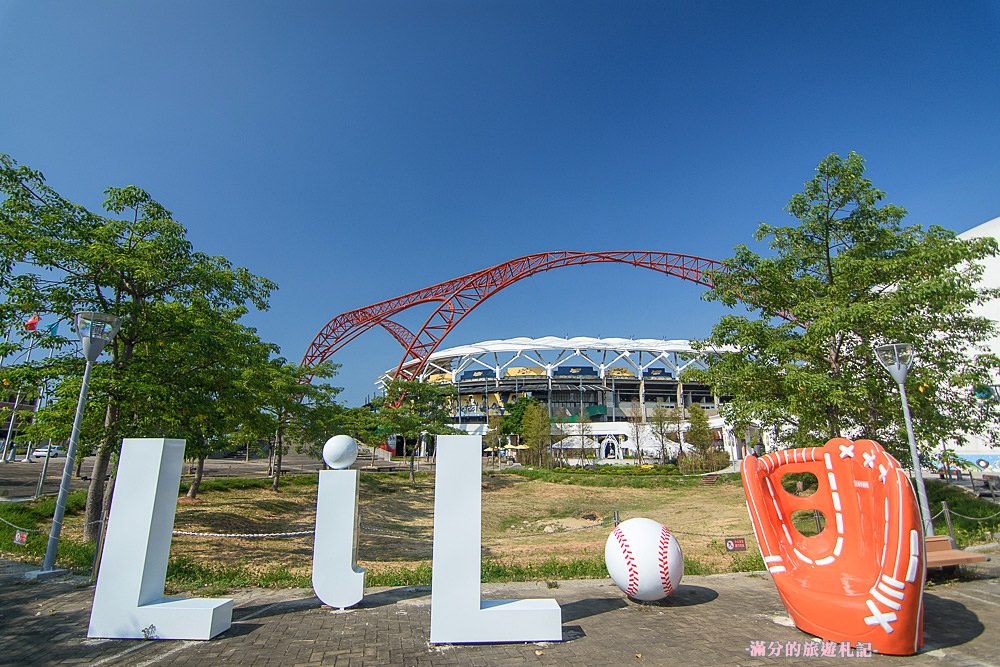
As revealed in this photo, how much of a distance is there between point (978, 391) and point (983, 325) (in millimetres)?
1496

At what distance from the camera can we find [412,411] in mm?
32094

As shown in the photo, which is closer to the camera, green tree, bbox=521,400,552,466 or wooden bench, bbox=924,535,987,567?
wooden bench, bbox=924,535,987,567

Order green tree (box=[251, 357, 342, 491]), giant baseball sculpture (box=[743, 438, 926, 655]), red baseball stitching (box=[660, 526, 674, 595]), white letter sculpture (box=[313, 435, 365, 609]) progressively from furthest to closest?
green tree (box=[251, 357, 342, 491])
red baseball stitching (box=[660, 526, 674, 595])
white letter sculpture (box=[313, 435, 365, 609])
giant baseball sculpture (box=[743, 438, 926, 655])

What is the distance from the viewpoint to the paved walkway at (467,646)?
502 cm

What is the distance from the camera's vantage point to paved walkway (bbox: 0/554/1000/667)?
502cm

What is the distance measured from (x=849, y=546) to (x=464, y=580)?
4.54m

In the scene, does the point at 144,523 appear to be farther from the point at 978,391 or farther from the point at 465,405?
the point at 465,405

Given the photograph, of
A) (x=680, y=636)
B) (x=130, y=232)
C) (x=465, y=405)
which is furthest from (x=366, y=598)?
(x=465, y=405)

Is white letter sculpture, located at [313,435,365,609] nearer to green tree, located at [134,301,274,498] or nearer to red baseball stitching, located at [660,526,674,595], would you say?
red baseball stitching, located at [660,526,674,595]

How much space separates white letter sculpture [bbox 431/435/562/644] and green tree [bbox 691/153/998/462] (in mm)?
8219

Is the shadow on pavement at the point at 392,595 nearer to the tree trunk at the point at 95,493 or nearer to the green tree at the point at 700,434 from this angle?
the tree trunk at the point at 95,493

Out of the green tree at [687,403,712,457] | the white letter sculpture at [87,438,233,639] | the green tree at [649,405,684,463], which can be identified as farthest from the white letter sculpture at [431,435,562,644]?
the green tree at [649,405,684,463]

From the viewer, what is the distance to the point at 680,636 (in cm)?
564

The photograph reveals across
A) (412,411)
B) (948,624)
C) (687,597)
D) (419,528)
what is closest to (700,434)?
(412,411)
